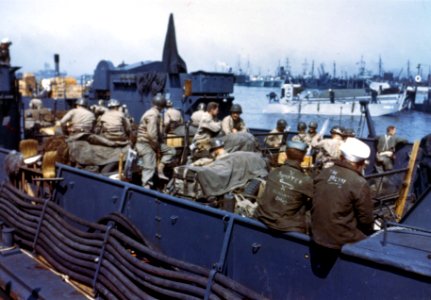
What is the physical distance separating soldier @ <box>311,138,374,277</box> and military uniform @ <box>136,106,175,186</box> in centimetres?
509

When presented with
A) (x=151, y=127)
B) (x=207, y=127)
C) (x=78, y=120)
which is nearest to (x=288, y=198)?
(x=151, y=127)

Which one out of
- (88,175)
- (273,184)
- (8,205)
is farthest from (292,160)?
(8,205)

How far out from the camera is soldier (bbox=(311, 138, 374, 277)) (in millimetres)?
3711

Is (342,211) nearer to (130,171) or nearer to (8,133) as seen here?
(130,171)

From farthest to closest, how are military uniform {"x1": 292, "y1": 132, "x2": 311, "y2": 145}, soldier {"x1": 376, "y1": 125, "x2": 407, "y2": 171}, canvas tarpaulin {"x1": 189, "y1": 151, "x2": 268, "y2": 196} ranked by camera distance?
military uniform {"x1": 292, "y1": 132, "x2": 311, "y2": 145}, soldier {"x1": 376, "y1": 125, "x2": 407, "y2": 171}, canvas tarpaulin {"x1": 189, "y1": 151, "x2": 268, "y2": 196}

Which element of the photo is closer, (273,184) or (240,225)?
(273,184)

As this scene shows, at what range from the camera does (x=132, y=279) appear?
504cm

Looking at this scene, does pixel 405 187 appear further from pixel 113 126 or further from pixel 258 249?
pixel 113 126

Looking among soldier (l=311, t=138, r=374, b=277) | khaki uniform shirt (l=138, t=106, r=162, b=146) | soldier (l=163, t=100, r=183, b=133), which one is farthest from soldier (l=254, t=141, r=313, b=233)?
soldier (l=163, t=100, r=183, b=133)

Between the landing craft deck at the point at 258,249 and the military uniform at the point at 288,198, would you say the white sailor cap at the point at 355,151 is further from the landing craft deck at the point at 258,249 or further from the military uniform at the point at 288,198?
the landing craft deck at the point at 258,249

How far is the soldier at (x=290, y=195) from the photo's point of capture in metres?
4.21

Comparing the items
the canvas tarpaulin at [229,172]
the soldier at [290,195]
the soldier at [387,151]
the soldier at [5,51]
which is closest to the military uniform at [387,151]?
the soldier at [387,151]

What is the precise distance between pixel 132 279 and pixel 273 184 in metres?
1.98

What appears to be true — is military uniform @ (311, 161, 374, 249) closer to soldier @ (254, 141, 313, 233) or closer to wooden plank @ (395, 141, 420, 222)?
soldier @ (254, 141, 313, 233)
